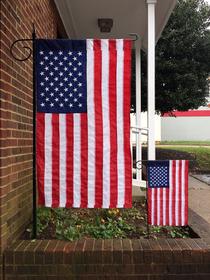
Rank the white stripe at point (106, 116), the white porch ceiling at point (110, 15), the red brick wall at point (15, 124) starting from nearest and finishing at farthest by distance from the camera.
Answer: the red brick wall at point (15, 124) < the white stripe at point (106, 116) < the white porch ceiling at point (110, 15)

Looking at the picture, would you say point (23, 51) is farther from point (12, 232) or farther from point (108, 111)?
point (12, 232)

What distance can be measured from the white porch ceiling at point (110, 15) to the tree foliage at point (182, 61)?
17.9 feet

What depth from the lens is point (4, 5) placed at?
4152mm

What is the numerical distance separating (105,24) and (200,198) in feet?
12.8

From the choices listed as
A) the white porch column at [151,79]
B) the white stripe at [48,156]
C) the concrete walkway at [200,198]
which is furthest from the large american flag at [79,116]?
the concrete walkway at [200,198]

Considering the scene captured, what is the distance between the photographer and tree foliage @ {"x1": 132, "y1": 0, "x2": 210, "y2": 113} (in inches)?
587

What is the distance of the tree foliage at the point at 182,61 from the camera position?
14.9m

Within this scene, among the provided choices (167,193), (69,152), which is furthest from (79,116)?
(167,193)

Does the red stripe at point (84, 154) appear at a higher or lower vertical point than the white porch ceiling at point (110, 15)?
lower

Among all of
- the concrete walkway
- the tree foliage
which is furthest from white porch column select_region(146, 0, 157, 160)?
the tree foliage

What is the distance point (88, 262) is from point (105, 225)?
1.25 metres

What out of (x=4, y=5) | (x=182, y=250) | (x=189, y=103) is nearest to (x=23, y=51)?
(x=4, y=5)

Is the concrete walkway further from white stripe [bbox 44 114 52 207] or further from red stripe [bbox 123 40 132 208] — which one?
white stripe [bbox 44 114 52 207]

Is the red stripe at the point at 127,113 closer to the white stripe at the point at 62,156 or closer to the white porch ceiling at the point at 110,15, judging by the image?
the white stripe at the point at 62,156
